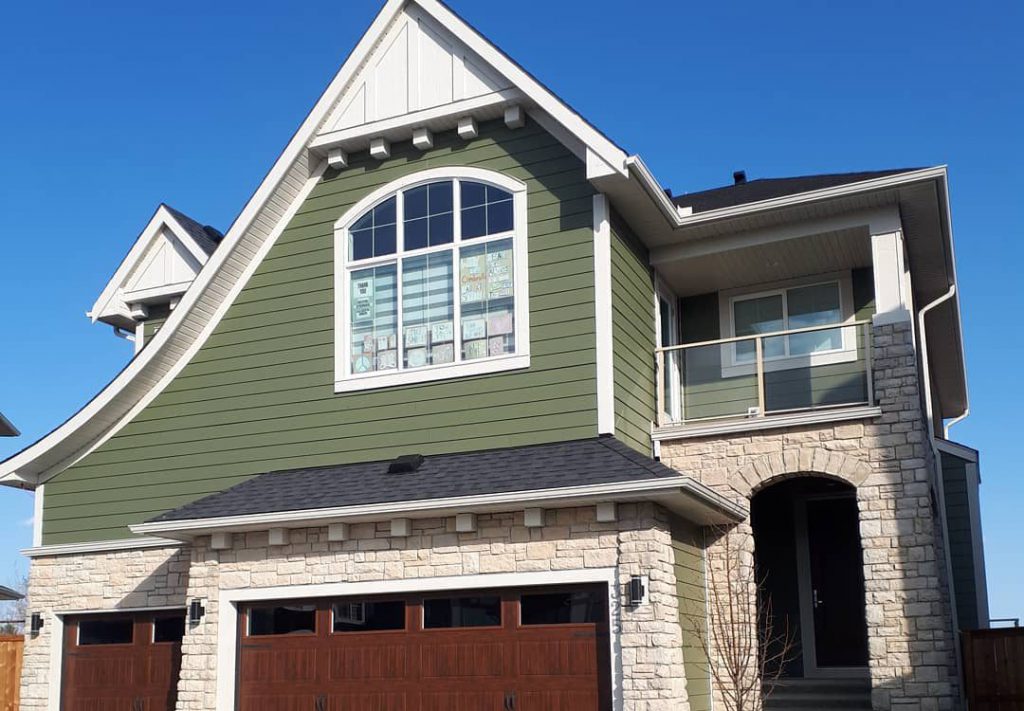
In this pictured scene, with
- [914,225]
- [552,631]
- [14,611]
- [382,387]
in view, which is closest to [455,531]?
[552,631]

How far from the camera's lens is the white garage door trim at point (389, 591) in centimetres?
1119

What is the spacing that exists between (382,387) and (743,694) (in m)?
5.44

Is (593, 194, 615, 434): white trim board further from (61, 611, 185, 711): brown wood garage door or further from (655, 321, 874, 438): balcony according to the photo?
(61, 611, 185, 711): brown wood garage door

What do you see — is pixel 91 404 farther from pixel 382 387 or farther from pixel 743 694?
pixel 743 694

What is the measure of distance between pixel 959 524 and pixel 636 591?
8.79 m

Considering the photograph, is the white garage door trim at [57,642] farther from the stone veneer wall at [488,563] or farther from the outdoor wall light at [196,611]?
the stone veneer wall at [488,563]

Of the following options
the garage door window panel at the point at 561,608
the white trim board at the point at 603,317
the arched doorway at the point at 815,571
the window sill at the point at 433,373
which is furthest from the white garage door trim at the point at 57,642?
the arched doorway at the point at 815,571

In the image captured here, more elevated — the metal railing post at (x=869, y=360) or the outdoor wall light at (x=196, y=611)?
the metal railing post at (x=869, y=360)

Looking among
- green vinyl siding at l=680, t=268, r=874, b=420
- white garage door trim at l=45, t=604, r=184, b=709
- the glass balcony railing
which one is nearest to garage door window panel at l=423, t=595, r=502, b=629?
the glass balcony railing

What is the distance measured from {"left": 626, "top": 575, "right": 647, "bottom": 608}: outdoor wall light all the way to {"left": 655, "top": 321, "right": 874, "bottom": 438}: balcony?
3.02 metres

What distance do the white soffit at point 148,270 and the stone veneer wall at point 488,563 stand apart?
601cm

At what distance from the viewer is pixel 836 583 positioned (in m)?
15.8

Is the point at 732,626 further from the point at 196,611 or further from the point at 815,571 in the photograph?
the point at 196,611

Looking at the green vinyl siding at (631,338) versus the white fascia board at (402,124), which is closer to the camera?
the green vinyl siding at (631,338)
